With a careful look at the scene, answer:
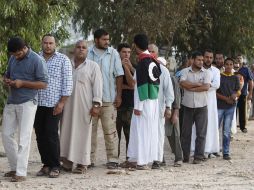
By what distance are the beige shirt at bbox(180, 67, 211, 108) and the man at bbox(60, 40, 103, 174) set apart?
6.73ft

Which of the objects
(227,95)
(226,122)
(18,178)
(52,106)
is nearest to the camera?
(18,178)

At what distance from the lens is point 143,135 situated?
9781 millimetres

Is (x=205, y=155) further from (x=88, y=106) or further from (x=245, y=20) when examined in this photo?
(x=245, y=20)

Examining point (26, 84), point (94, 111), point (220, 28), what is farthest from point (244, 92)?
point (26, 84)

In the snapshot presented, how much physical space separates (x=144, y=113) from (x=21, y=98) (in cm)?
212

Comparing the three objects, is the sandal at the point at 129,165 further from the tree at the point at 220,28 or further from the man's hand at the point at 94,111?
the tree at the point at 220,28

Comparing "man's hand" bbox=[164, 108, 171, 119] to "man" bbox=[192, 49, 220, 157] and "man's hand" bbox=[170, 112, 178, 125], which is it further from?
"man" bbox=[192, 49, 220, 157]

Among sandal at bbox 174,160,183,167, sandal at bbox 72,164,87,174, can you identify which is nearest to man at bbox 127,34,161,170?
sandal at bbox 174,160,183,167

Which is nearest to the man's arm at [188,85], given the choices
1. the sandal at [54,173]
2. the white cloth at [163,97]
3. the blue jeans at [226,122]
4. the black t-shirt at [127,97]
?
the white cloth at [163,97]

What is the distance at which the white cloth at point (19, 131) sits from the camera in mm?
8445

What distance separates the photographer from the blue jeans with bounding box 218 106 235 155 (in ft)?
37.0

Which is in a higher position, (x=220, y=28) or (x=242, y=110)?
(x=220, y=28)

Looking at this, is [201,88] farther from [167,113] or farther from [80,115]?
[80,115]

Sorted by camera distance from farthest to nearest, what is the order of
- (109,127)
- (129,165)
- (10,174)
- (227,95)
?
(227,95) → (129,165) → (109,127) → (10,174)
